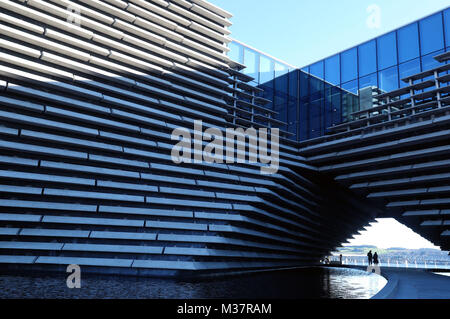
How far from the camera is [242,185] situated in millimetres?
21062

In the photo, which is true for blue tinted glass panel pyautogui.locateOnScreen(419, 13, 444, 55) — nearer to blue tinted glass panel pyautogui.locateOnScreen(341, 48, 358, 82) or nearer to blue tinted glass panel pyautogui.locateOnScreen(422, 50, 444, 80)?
blue tinted glass panel pyautogui.locateOnScreen(422, 50, 444, 80)

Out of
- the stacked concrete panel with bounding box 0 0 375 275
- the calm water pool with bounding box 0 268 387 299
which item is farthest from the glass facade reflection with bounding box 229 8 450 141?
the calm water pool with bounding box 0 268 387 299

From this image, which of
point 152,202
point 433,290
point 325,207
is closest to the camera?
point 433,290

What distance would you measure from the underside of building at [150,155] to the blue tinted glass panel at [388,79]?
415cm

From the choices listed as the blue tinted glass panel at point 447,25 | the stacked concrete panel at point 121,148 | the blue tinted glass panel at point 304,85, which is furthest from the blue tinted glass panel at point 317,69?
the stacked concrete panel at point 121,148

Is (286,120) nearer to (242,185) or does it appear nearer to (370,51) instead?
Answer: (370,51)

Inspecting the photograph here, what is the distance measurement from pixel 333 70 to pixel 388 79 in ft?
16.9

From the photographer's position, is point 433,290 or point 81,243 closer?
point 433,290

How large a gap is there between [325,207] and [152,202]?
13534 mm

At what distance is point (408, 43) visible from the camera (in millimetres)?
26406

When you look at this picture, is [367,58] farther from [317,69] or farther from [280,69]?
[280,69]

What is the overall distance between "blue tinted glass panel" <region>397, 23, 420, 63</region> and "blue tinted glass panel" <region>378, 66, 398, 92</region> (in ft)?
2.88

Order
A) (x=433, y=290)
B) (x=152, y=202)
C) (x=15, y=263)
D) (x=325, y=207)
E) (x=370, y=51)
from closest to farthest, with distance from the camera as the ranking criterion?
(x=433, y=290) < (x=15, y=263) < (x=152, y=202) < (x=325, y=207) < (x=370, y=51)

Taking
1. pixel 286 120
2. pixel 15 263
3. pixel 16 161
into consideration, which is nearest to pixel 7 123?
pixel 16 161
